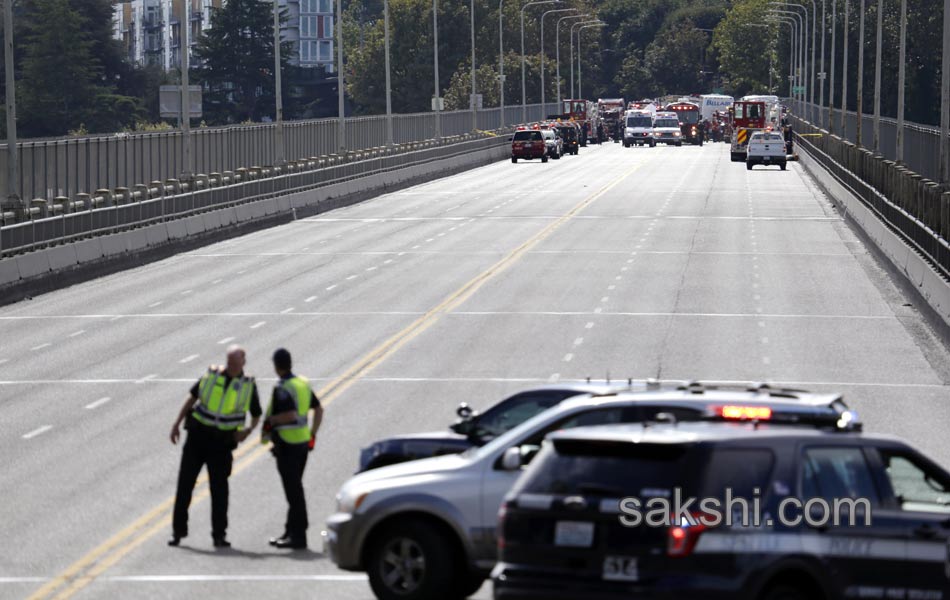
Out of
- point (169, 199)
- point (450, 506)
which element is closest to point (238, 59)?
point (169, 199)

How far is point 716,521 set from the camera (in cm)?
919

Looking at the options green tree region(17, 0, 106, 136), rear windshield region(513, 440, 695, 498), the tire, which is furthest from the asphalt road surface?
green tree region(17, 0, 106, 136)

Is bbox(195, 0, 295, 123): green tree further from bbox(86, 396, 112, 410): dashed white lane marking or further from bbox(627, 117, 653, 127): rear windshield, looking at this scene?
bbox(86, 396, 112, 410): dashed white lane marking

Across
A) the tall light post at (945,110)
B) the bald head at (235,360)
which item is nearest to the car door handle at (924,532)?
the bald head at (235,360)

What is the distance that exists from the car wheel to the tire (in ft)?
9.00

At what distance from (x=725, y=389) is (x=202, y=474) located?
6953 millimetres

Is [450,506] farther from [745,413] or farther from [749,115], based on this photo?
[749,115]

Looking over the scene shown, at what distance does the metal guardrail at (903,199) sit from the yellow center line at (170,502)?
26.9ft

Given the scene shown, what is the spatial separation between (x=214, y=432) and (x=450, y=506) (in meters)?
3.45

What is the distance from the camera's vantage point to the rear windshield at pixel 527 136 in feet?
325

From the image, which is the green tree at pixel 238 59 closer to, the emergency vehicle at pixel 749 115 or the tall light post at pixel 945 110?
the emergency vehicle at pixel 749 115

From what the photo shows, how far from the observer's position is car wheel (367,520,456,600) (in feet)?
37.6

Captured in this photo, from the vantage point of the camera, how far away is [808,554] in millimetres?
9312

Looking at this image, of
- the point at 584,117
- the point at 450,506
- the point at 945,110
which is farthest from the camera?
the point at 584,117
